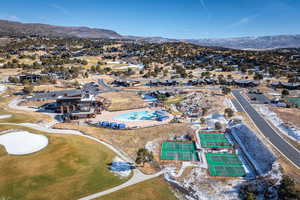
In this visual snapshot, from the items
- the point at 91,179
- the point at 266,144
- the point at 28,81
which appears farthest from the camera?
the point at 28,81

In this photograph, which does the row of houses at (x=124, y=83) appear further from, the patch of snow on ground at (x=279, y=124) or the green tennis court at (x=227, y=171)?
the green tennis court at (x=227, y=171)

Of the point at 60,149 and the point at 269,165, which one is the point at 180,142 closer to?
the point at 269,165

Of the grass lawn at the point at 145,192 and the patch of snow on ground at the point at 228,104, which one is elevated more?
the patch of snow on ground at the point at 228,104

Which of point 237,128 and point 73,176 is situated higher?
point 237,128

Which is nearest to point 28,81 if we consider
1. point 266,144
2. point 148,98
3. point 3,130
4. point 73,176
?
point 3,130

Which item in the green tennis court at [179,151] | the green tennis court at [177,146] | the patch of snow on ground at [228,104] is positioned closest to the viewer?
the green tennis court at [179,151]

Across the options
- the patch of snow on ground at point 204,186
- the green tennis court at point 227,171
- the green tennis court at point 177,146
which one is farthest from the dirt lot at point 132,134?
the green tennis court at point 227,171

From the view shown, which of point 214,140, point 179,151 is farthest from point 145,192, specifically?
point 214,140
